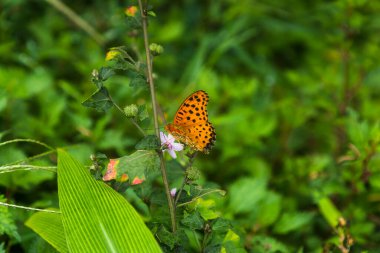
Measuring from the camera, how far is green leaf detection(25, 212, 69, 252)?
1.27 metres

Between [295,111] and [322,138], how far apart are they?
1.02 feet

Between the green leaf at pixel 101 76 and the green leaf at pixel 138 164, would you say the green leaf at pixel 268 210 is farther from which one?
the green leaf at pixel 101 76

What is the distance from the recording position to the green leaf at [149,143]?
118 centimetres

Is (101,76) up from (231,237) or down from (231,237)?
up

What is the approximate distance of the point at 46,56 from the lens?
250 centimetres

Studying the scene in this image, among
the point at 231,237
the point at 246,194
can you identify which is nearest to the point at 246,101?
the point at 246,194

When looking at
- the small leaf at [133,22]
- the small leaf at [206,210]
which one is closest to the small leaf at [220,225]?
the small leaf at [206,210]

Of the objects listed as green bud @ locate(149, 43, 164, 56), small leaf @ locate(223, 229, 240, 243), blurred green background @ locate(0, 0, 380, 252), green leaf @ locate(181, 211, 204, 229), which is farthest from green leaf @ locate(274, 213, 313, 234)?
green bud @ locate(149, 43, 164, 56)

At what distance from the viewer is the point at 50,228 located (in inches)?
52.0

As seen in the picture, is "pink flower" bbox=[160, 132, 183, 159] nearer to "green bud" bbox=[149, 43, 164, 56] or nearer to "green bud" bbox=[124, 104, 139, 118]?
"green bud" bbox=[124, 104, 139, 118]

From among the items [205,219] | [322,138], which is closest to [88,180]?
[205,219]

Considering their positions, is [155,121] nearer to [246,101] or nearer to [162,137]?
[162,137]

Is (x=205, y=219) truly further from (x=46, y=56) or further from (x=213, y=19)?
(x=213, y=19)

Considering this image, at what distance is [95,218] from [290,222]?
2.77ft
